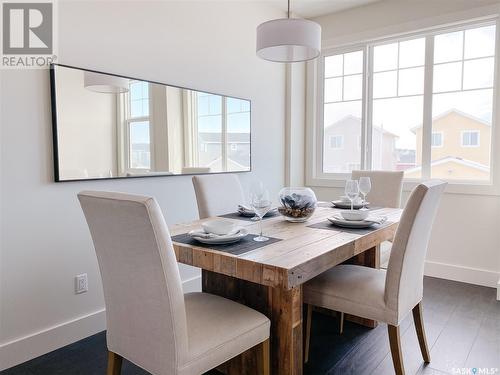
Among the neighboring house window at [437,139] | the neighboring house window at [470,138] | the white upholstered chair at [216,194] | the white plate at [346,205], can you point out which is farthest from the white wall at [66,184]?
the neighboring house window at [470,138]

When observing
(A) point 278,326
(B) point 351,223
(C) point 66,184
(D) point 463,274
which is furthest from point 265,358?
(D) point 463,274

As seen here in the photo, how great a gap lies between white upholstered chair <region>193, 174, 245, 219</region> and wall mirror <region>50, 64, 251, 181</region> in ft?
1.43

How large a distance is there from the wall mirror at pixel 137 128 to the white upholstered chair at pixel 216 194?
0.44 meters

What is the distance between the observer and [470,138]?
3.37 m

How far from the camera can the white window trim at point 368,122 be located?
319 cm

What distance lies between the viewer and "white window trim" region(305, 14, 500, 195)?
319 centimetres

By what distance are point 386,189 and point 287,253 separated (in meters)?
1.82

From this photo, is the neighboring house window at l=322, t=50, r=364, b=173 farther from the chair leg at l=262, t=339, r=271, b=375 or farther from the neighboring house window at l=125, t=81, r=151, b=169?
the chair leg at l=262, t=339, r=271, b=375

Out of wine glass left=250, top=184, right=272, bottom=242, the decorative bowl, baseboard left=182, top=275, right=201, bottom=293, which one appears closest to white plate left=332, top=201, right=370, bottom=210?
the decorative bowl

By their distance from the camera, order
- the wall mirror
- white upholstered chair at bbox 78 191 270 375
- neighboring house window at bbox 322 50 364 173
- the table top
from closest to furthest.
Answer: white upholstered chair at bbox 78 191 270 375, the table top, the wall mirror, neighboring house window at bbox 322 50 364 173

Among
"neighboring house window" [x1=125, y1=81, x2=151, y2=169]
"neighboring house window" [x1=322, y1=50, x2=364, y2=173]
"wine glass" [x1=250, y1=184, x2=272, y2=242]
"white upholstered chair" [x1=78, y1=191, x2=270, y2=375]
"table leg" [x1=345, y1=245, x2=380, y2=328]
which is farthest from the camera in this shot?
"neighboring house window" [x1=322, y1=50, x2=364, y2=173]

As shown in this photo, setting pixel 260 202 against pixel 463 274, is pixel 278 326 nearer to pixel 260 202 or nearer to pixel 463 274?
pixel 260 202

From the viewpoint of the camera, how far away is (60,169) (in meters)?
2.16

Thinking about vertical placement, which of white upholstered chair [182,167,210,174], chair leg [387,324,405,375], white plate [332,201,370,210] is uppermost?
white upholstered chair [182,167,210,174]
